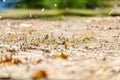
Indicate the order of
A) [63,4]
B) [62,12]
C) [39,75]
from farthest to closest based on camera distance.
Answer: [63,4] < [62,12] < [39,75]

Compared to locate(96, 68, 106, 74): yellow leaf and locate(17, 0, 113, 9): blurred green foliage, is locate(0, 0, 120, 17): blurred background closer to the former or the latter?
locate(17, 0, 113, 9): blurred green foliage

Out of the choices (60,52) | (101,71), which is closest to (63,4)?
(60,52)

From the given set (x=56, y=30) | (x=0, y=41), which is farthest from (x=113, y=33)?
(x=0, y=41)

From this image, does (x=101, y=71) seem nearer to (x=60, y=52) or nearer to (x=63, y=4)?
(x=60, y=52)

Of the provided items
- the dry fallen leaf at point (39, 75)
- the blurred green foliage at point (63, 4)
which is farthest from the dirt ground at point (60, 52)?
the blurred green foliage at point (63, 4)

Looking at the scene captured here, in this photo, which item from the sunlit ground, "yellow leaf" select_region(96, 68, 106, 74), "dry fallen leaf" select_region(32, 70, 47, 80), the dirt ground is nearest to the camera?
"dry fallen leaf" select_region(32, 70, 47, 80)

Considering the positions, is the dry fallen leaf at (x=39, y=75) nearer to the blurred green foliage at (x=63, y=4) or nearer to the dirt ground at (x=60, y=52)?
the dirt ground at (x=60, y=52)

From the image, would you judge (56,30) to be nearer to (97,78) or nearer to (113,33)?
(113,33)

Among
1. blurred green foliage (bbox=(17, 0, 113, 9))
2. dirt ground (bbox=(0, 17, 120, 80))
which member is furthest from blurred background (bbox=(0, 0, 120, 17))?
dirt ground (bbox=(0, 17, 120, 80))
